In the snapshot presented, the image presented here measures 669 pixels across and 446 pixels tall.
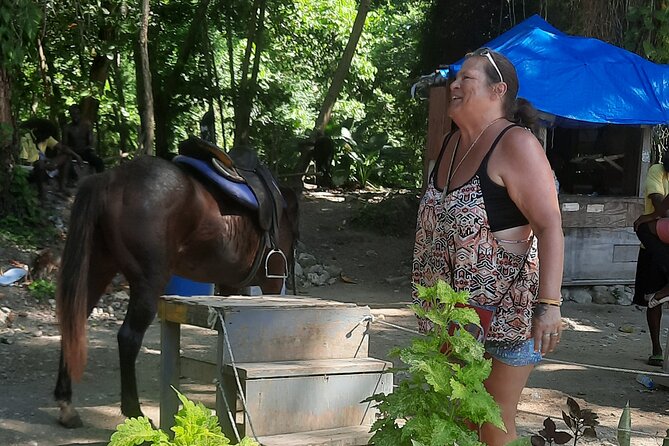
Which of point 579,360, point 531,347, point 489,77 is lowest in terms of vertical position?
point 579,360

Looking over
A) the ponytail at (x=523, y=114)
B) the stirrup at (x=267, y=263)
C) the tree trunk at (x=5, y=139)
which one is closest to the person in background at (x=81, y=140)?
the tree trunk at (x=5, y=139)

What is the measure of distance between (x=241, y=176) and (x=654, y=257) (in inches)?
137

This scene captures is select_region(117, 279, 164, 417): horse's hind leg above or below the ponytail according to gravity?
below

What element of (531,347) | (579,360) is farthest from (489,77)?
(579,360)

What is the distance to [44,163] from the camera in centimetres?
1211

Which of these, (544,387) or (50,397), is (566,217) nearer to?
(544,387)

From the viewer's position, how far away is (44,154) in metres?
13.2

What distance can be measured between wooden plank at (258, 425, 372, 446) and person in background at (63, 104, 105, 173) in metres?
11.3

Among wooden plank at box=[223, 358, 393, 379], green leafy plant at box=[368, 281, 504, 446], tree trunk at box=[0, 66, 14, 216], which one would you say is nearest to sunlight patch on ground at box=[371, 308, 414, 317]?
tree trunk at box=[0, 66, 14, 216]

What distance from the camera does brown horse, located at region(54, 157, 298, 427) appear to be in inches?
182

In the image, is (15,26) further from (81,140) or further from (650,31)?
(650,31)

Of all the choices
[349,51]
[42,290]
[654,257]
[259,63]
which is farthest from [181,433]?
[259,63]

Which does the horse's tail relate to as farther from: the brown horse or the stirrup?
the stirrup

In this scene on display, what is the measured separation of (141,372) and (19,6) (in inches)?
210
